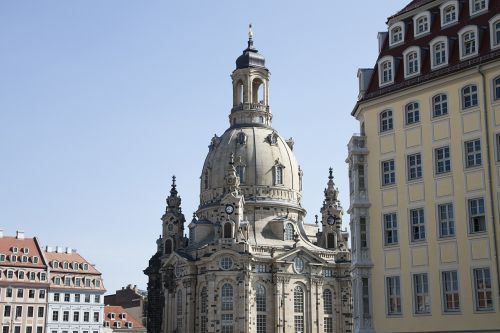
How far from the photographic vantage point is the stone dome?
349 ft

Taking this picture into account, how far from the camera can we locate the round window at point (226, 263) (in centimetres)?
9662

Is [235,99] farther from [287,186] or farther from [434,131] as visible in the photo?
[434,131]

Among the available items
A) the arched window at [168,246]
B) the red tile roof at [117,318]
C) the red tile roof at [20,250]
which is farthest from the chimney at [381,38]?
the red tile roof at [117,318]

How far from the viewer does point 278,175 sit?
10794cm

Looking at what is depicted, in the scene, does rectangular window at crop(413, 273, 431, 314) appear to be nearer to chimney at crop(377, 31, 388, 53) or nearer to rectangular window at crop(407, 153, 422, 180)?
rectangular window at crop(407, 153, 422, 180)

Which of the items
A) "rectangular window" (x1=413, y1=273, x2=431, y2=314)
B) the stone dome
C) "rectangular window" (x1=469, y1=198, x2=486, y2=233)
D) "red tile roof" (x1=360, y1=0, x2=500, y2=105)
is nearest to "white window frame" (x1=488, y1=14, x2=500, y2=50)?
"red tile roof" (x1=360, y1=0, x2=500, y2=105)

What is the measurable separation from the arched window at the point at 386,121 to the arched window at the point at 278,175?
66763 mm

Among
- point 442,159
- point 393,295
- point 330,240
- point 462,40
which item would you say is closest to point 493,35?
point 462,40

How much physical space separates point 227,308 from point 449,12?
63335mm

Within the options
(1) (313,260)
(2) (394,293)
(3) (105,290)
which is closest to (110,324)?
(3) (105,290)

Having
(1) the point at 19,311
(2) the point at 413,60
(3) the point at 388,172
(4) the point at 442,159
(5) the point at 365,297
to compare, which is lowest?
(5) the point at 365,297

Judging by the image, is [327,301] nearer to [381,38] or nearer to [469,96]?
[381,38]

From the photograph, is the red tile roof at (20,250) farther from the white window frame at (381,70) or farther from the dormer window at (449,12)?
the dormer window at (449,12)

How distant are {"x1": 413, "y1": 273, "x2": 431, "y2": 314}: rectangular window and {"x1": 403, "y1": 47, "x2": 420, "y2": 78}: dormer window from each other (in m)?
10.7
